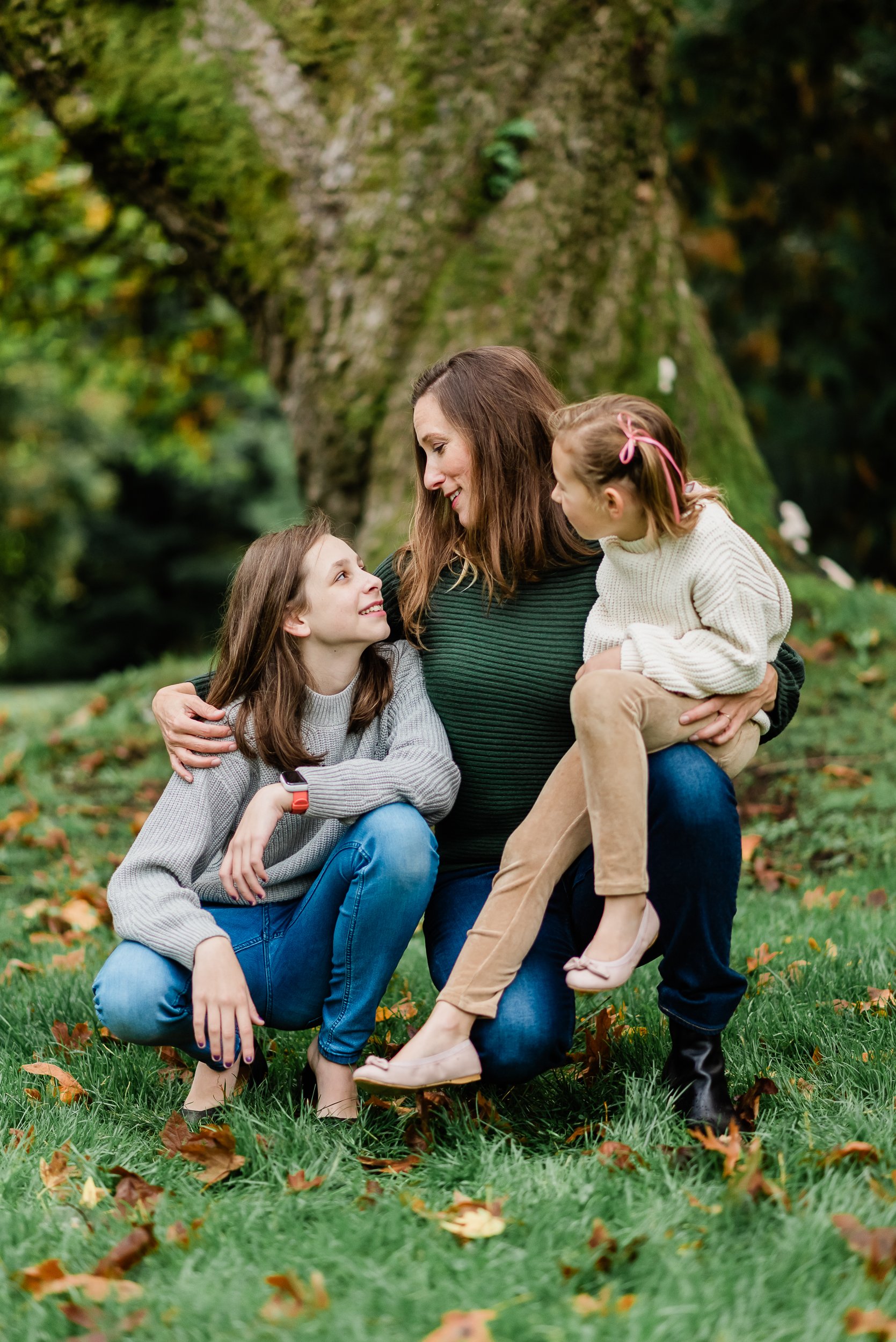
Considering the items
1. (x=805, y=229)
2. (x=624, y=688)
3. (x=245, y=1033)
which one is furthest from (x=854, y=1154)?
(x=805, y=229)

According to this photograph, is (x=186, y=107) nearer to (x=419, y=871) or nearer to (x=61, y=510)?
(x=419, y=871)

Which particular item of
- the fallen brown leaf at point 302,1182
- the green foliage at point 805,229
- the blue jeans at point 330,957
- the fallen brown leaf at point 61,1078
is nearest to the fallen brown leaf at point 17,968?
the fallen brown leaf at point 61,1078

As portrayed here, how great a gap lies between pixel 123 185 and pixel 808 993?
4.47 meters

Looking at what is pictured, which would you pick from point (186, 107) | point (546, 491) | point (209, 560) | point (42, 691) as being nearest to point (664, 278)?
point (186, 107)

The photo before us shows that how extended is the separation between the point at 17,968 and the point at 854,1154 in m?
2.43

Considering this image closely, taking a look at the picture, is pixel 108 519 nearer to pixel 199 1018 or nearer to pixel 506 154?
pixel 506 154

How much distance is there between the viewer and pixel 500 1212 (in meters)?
1.91

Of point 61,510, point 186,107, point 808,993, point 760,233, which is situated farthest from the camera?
point 61,510

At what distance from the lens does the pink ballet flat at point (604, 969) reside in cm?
213

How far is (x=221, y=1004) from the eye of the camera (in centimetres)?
224

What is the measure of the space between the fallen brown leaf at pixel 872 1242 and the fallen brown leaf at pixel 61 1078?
A: 1562 millimetres

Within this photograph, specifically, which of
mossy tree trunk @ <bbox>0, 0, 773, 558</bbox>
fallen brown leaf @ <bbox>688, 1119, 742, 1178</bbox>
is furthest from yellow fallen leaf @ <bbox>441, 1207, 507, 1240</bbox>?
mossy tree trunk @ <bbox>0, 0, 773, 558</bbox>

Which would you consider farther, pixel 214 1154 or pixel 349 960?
pixel 349 960

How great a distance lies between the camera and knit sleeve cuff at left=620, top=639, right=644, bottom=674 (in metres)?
2.31
